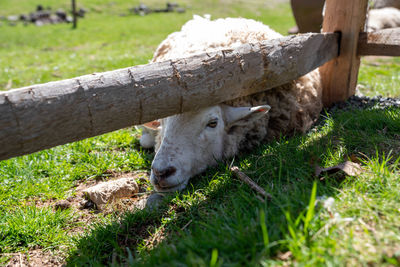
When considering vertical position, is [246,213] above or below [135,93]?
below

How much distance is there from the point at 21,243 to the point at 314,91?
137 inches

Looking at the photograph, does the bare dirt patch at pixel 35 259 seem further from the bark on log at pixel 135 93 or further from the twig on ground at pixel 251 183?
the twig on ground at pixel 251 183

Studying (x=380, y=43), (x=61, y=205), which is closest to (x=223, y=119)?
(x=61, y=205)

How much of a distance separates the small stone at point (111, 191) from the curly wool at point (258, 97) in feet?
3.32

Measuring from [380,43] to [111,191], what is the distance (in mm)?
3621

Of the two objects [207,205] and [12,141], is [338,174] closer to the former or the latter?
[207,205]

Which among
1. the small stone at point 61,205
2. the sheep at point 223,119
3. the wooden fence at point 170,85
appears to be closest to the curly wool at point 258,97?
the sheep at point 223,119

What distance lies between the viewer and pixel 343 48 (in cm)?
431

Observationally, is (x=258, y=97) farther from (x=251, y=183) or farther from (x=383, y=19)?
(x=383, y=19)

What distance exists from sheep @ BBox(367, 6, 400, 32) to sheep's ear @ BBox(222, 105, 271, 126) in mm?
7423

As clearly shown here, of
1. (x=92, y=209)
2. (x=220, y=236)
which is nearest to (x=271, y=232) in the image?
(x=220, y=236)

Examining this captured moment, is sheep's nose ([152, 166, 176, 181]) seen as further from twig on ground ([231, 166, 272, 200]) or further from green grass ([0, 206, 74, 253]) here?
green grass ([0, 206, 74, 253])

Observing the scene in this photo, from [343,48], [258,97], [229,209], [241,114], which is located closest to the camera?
[229,209]

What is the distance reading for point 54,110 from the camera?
2117 mm
